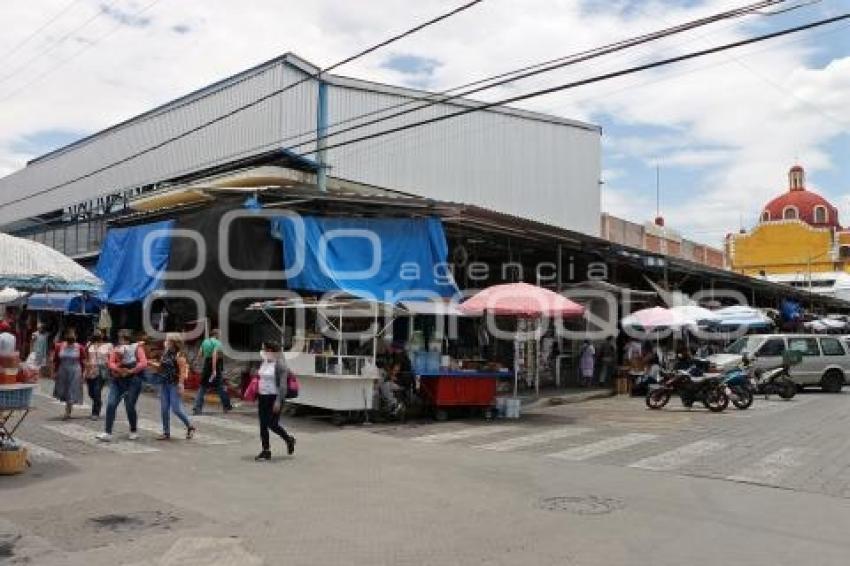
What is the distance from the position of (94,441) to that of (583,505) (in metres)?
7.63

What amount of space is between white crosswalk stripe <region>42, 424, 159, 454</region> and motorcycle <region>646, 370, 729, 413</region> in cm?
1219

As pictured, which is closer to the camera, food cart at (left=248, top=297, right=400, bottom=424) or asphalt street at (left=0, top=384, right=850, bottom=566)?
asphalt street at (left=0, top=384, right=850, bottom=566)

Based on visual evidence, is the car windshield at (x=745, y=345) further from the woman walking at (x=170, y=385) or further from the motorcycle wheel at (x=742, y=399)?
the woman walking at (x=170, y=385)

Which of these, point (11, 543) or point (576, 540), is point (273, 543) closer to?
point (11, 543)

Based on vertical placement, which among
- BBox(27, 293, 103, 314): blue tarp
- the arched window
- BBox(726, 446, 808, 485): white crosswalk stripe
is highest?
the arched window

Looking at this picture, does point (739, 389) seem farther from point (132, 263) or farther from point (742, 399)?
point (132, 263)

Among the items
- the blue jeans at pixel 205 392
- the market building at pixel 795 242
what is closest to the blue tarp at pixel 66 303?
the blue jeans at pixel 205 392

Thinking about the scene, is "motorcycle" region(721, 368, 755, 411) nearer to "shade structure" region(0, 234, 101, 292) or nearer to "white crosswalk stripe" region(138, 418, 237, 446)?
"white crosswalk stripe" region(138, 418, 237, 446)

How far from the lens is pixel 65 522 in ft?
24.6

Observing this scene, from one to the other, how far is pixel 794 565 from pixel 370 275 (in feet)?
41.4

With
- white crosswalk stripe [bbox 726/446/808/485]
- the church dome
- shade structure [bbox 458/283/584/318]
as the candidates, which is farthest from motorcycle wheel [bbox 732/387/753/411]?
the church dome

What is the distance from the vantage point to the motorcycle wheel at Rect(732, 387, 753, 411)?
19008mm

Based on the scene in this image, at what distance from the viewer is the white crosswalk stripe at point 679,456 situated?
11.0 meters

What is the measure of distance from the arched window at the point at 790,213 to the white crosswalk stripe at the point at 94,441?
216 ft
